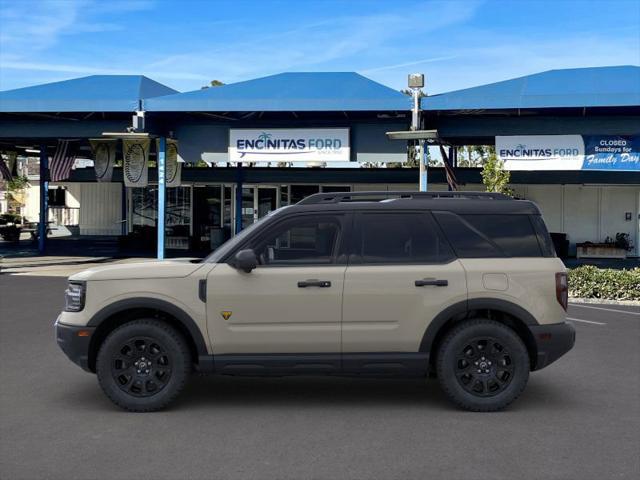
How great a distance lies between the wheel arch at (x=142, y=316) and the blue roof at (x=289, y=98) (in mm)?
13434

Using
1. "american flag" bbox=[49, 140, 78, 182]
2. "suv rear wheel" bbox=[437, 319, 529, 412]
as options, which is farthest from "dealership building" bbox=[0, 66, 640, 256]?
"suv rear wheel" bbox=[437, 319, 529, 412]

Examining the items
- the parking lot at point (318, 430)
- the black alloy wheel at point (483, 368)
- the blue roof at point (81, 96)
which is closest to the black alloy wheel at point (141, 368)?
the parking lot at point (318, 430)

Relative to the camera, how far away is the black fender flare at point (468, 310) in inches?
226

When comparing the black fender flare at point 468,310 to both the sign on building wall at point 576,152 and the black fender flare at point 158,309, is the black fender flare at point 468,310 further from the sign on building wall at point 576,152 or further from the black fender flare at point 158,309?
the sign on building wall at point 576,152

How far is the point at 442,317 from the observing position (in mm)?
5734

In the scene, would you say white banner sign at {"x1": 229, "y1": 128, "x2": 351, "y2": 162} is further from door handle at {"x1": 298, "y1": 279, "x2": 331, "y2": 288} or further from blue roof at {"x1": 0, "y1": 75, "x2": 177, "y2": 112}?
door handle at {"x1": 298, "y1": 279, "x2": 331, "y2": 288}

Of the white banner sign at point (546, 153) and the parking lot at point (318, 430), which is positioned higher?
the white banner sign at point (546, 153)

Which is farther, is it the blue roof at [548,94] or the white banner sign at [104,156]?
the white banner sign at [104,156]

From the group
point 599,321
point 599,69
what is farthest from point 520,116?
point 599,321

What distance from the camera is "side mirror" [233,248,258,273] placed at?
218 inches

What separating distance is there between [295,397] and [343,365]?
0.82 metres

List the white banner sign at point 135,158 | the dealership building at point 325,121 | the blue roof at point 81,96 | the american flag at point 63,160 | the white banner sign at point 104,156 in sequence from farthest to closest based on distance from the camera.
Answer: the american flag at point 63,160 → the white banner sign at point 104,156 → the white banner sign at point 135,158 → the blue roof at point 81,96 → the dealership building at point 325,121

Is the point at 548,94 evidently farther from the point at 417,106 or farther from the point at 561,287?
the point at 561,287

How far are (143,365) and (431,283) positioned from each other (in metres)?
2.60
